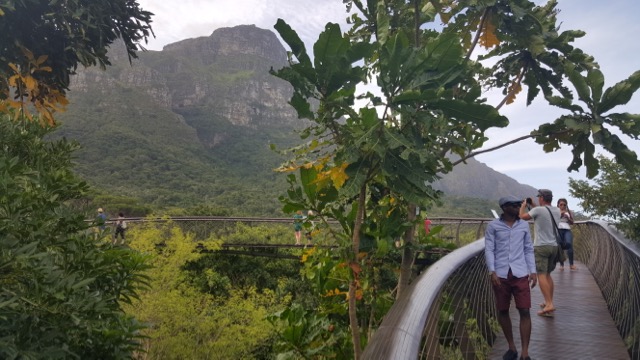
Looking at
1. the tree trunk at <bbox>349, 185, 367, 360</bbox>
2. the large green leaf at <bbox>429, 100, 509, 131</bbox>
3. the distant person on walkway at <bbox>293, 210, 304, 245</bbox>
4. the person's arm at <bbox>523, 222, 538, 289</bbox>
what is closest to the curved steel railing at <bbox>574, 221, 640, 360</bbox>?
the person's arm at <bbox>523, 222, 538, 289</bbox>

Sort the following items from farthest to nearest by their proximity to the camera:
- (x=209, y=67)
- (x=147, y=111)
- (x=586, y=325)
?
(x=209, y=67)
(x=147, y=111)
(x=586, y=325)

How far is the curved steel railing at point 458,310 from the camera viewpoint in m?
1.09

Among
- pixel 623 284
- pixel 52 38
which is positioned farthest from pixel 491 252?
pixel 52 38

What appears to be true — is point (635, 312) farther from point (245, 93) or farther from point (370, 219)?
point (245, 93)

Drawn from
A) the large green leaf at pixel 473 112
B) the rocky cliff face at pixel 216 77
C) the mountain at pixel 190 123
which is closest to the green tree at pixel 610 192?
the large green leaf at pixel 473 112

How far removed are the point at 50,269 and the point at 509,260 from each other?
2846 mm

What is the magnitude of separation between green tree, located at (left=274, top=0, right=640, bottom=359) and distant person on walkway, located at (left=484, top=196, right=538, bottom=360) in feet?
1.93

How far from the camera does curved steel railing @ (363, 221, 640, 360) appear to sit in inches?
42.9

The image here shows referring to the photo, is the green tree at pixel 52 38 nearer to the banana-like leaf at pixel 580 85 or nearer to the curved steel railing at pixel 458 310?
the curved steel railing at pixel 458 310

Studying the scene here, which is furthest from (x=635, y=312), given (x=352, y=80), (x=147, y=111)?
(x=147, y=111)

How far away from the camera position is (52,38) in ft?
10.7

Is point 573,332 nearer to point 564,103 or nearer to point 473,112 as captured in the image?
point 564,103

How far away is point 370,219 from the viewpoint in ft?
10.4

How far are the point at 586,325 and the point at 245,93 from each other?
101 metres
